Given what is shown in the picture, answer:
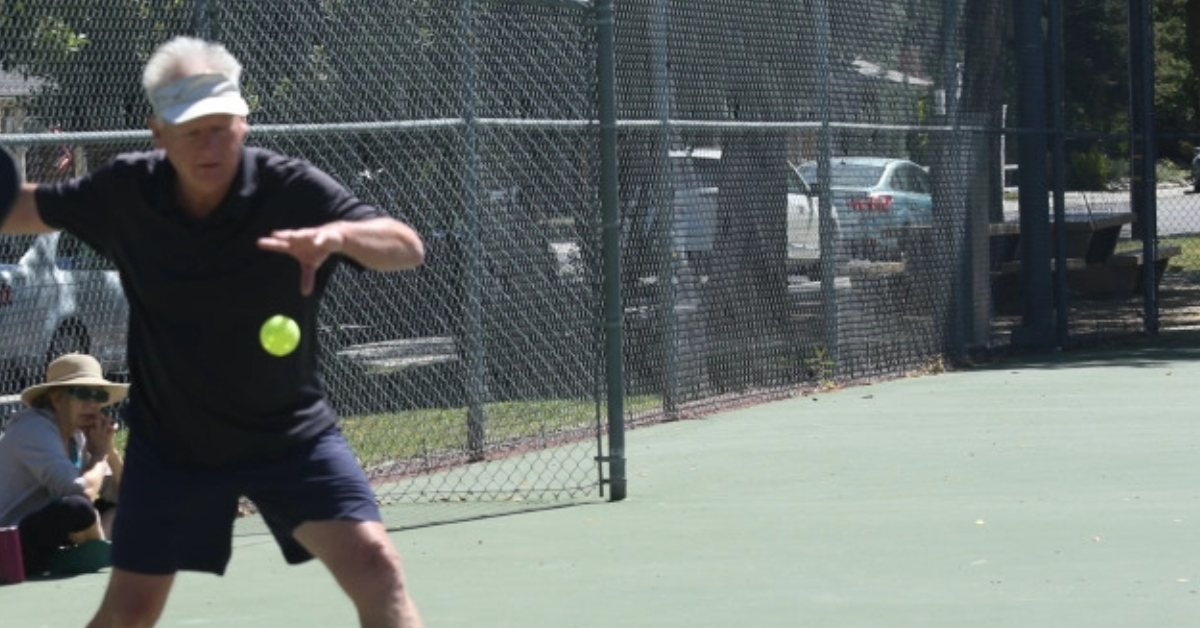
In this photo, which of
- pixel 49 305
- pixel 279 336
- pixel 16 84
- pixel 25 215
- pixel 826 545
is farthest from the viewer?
pixel 49 305

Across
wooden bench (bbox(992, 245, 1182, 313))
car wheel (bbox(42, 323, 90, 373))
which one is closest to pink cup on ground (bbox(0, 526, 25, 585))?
car wheel (bbox(42, 323, 90, 373))

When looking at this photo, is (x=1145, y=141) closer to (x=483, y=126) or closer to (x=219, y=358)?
(x=483, y=126)

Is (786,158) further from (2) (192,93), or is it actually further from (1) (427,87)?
(2) (192,93)

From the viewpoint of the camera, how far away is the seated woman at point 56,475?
24.5ft

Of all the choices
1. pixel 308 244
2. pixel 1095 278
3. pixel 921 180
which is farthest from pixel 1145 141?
pixel 308 244

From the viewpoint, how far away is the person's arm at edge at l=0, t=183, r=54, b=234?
464 centimetres

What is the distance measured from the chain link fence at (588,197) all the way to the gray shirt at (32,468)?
550 millimetres

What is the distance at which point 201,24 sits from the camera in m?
8.69

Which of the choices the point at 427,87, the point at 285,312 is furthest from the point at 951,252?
the point at 285,312

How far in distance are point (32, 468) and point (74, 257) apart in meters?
1.11

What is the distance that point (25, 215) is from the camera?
4.66m

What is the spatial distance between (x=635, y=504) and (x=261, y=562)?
1.90 metres

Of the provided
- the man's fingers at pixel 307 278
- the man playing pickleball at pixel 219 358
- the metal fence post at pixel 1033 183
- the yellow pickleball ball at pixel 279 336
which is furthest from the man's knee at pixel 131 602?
the metal fence post at pixel 1033 183

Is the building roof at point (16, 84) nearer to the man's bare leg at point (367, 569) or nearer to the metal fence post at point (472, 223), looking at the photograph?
the metal fence post at point (472, 223)
